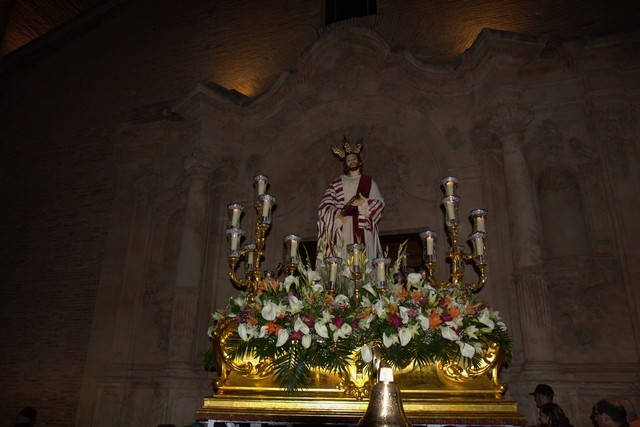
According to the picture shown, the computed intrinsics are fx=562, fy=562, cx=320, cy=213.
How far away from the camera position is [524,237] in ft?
23.2

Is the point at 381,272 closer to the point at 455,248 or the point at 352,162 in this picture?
the point at 455,248

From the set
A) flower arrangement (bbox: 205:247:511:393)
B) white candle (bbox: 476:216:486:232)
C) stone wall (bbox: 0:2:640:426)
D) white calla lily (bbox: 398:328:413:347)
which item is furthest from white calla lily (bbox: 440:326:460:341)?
stone wall (bbox: 0:2:640:426)

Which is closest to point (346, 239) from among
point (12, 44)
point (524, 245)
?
point (524, 245)

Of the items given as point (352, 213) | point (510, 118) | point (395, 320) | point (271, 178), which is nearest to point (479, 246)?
point (395, 320)

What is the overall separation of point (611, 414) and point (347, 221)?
3495 mm

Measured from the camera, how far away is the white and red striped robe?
6428 millimetres

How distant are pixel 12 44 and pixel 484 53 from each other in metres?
11.5

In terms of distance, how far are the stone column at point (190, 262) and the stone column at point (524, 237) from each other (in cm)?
454

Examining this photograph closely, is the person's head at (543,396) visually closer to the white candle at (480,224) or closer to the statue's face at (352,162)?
the white candle at (480,224)

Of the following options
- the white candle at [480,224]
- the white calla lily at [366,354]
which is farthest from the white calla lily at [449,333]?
the white candle at [480,224]

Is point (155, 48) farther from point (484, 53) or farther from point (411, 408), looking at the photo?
point (411, 408)

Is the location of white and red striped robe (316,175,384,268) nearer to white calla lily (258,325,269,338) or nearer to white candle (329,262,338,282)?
white candle (329,262,338,282)

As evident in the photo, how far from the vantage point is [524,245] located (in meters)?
7.02

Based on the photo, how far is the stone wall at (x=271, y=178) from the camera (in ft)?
23.2
